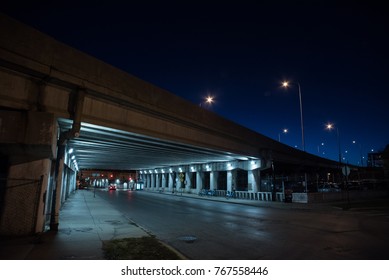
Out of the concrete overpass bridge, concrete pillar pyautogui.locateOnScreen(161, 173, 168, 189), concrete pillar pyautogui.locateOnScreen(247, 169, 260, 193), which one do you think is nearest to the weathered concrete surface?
the concrete overpass bridge

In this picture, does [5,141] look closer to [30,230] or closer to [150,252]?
[30,230]

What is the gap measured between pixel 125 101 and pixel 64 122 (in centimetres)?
308

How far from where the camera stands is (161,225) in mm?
13984

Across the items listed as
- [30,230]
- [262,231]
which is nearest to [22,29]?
[30,230]

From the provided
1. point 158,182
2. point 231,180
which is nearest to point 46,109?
point 231,180

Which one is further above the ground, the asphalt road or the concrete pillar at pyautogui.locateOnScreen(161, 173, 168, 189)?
the concrete pillar at pyautogui.locateOnScreen(161, 173, 168, 189)

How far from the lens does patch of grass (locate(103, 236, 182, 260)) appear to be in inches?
290

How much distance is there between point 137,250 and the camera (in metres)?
8.13

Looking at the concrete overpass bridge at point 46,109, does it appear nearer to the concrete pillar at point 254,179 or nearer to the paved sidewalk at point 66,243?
the paved sidewalk at point 66,243

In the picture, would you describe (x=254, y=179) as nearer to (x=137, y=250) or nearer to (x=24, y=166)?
(x=137, y=250)

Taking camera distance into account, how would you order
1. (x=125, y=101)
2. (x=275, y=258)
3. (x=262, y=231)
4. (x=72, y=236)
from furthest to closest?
(x=125, y=101), (x=262, y=231), (x=72, y=236), (x=275, y=258)

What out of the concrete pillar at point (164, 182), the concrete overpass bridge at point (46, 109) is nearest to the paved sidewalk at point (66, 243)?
the concrete overpass bridge at point (46, 109)

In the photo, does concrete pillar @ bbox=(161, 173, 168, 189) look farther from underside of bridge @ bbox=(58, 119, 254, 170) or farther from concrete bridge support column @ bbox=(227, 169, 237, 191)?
underside of bridge @ bbox=(58, 119, 254, 170)

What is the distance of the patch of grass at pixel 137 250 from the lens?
7375mm
